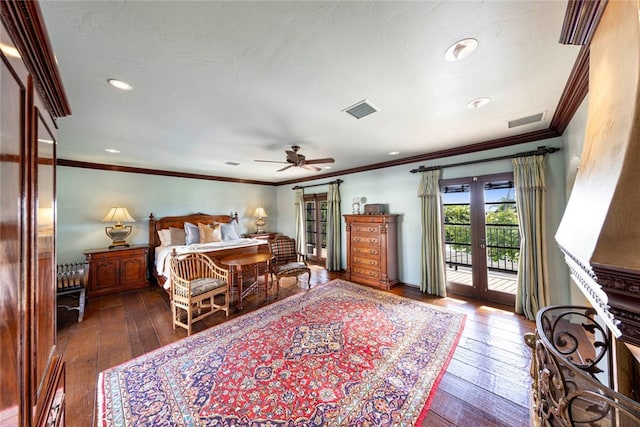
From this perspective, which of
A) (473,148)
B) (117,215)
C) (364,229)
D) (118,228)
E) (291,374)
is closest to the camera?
(291,374)

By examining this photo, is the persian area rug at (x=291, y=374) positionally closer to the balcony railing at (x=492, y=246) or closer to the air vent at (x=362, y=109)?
the balcony railing at (x=492, y=246)

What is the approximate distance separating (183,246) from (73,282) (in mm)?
1546

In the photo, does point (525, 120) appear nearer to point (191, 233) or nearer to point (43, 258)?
point (43, 258)

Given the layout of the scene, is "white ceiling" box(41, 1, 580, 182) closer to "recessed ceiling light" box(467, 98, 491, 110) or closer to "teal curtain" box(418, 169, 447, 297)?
"recessed ceiling light" box(467, 98, 491, 110)

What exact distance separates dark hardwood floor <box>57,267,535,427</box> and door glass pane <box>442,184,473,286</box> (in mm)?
516

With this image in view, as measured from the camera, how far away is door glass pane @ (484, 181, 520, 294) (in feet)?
10.7

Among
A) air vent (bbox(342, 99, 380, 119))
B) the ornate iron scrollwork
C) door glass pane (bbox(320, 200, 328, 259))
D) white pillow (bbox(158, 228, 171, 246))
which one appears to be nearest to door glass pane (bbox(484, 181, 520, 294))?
the ornate iron scrollwork

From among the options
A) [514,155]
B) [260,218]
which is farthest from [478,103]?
[260,218]

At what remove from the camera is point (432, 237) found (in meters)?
3.89

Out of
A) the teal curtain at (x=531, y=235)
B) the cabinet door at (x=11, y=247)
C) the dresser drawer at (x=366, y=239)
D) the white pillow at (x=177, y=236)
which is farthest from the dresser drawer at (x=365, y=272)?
the cabinet door at (x=11, y=247)

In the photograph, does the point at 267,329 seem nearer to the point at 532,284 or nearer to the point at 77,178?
the point at 532,284

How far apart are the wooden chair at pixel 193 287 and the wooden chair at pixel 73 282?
1.30 metres

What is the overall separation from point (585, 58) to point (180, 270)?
4585 mm

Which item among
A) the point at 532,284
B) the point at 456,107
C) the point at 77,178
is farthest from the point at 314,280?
the point at 77,178
